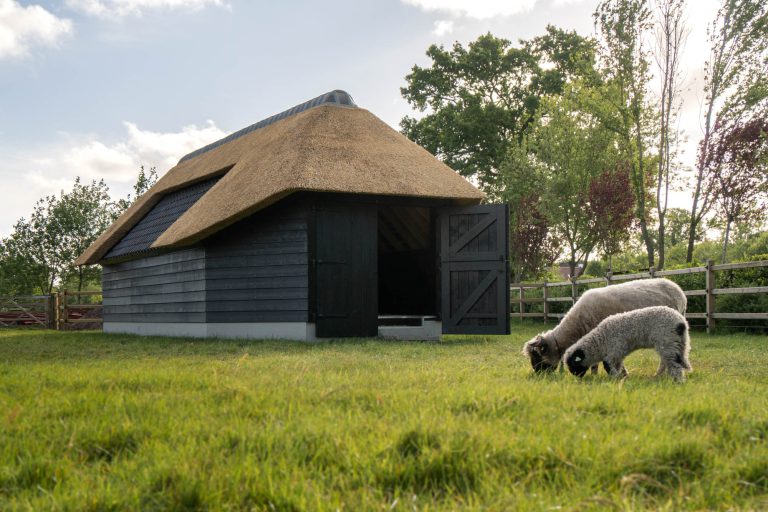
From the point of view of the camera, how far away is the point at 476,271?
40.3ft

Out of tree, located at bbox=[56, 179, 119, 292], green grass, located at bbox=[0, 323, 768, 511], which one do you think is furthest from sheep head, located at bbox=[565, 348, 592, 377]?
tree, located at bbox=[56, 179, 119, 292]

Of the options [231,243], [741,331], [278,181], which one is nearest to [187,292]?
[231,243]

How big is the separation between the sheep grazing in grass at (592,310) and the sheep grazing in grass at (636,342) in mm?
472

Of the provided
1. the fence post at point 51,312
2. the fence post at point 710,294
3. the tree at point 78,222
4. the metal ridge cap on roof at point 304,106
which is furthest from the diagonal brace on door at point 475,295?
the tree at point 78,222

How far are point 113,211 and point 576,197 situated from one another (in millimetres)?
24080

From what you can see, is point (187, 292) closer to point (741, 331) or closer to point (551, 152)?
point (741, 331)

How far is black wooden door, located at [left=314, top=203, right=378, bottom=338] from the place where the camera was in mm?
11805

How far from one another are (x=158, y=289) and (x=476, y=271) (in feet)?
27.1

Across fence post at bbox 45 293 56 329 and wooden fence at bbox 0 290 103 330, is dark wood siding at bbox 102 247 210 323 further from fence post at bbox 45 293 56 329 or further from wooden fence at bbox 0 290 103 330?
fence post at bbox 45 293 56 329

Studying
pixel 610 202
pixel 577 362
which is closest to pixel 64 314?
pixel 610 202

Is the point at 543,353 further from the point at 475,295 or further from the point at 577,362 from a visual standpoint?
the point at 475,295

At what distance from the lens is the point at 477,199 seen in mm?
12438

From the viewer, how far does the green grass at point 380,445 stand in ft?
8.21

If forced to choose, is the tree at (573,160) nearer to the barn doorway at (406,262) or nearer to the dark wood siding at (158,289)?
the barn doorway at (406,262)
